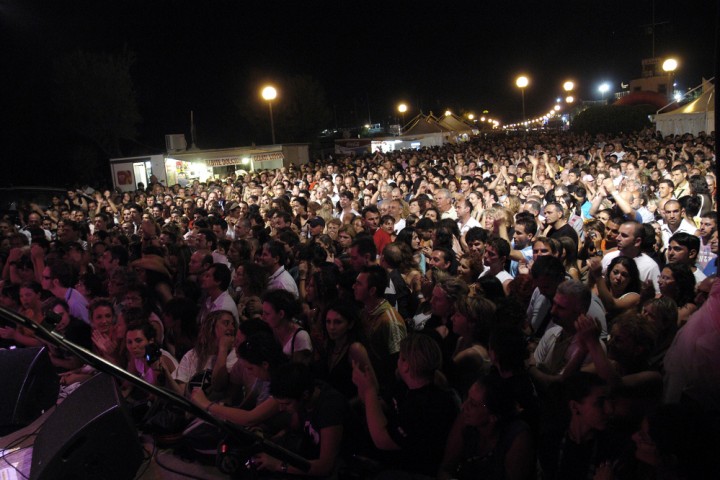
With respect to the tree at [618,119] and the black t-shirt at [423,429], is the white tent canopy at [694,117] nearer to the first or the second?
the tree at [618,119]

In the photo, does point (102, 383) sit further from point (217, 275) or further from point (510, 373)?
point (217, 275)

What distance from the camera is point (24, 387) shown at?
3346mm

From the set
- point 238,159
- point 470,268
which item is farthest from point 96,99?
point 470,268

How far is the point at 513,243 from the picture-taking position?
23.7 ft

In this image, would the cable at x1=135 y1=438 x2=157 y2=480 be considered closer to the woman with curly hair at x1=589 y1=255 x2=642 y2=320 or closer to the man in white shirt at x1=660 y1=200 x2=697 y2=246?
the woman with curly hair at x1=589 y1=255 x2=642 y2=320

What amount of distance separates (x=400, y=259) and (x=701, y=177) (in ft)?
16.0

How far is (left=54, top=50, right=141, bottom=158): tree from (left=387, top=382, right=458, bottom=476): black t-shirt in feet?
120

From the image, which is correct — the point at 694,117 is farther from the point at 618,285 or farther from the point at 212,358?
the point at 212,358

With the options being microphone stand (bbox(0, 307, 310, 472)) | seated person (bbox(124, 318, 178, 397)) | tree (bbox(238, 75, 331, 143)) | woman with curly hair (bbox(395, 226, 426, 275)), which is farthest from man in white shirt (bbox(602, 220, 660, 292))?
tree (bbox(238, 75, 331, 143))

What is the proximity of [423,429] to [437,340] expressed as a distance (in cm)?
95

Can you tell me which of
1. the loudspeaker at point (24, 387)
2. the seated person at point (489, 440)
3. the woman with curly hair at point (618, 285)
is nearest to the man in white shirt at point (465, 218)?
the woman with curly hair at point (618, 285)

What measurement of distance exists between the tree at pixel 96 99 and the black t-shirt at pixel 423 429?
3664cm

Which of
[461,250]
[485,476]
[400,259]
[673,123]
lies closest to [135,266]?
[400,259]

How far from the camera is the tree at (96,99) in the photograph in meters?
35.0
